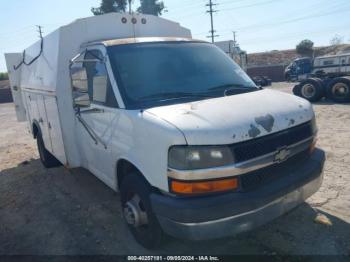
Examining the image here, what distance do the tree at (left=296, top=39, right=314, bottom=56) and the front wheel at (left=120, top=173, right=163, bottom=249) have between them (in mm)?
47139

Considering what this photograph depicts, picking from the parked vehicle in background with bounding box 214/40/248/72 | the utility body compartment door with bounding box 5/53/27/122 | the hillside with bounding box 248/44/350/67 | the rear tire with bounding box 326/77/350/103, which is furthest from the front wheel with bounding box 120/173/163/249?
the hillside with bounding box 248/44/350/67

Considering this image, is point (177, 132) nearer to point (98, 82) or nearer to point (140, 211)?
point (140, 211)

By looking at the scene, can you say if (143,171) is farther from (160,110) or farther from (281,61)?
(281,61)

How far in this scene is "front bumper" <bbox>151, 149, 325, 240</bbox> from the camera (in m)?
2.75

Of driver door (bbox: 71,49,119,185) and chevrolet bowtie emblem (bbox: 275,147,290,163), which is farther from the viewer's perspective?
driver door (bbox: 71,49,119,185)

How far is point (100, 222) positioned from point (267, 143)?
255 centimetres

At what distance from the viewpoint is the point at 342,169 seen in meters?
5.56

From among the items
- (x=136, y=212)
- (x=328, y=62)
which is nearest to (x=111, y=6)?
(x=328, y=62)

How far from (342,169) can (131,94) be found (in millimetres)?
3950

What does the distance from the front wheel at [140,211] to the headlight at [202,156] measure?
62 centimetres

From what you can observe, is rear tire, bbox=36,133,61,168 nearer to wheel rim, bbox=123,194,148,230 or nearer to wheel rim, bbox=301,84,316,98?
wheel rim, bbox=123,194,148,230

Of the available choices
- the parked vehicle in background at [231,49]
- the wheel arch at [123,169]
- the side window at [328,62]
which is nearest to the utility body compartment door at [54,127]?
the wheel arch at [123,169]

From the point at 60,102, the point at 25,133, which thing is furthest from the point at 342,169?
the point at 25,133

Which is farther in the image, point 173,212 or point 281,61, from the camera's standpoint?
point 281,61
